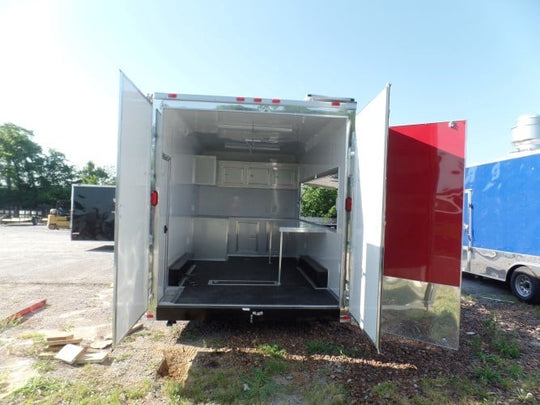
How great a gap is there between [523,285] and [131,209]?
20.4ft

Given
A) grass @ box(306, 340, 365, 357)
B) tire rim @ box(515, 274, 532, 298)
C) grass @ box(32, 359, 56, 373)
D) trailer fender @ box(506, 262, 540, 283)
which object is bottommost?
grass @ box(32, 359, 56, 373)

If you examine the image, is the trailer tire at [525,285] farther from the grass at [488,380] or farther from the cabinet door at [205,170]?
the cabinet door at [205,170]

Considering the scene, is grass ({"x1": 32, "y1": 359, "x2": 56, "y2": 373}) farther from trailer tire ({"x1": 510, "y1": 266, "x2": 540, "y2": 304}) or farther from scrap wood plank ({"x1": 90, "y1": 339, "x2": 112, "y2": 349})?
trailer tire ({"x1": 510, "y1": 266, "x2": 540, "y2": 304})

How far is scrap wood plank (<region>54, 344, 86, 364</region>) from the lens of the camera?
2826 millimetres

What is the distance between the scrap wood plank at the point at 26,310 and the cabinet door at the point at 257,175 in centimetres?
410

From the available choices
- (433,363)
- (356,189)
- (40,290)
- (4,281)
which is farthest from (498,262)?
(4,281)

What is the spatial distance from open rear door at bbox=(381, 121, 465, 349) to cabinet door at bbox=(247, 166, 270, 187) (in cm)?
398

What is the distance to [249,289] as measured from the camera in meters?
3.99

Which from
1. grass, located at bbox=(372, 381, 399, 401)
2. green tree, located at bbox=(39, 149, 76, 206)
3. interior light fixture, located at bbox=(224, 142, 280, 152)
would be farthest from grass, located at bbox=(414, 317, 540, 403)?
green tree, located at bbox=(39, 149, 76, 206)

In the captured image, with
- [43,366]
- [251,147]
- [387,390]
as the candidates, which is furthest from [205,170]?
[387,390]

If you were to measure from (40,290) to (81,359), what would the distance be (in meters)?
2.97

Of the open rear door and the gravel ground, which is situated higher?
the open rear door

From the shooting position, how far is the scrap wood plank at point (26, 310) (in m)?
3.76

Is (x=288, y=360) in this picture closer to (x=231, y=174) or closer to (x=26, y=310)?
(x=26, y=310)
